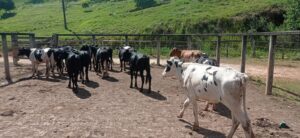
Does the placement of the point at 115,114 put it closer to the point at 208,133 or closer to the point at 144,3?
the point at 208,133

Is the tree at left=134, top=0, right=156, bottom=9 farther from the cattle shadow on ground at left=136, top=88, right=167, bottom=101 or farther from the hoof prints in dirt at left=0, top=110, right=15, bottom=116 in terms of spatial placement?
the hoof prints in dirt at left=0, top=110, right=15, bottom=116

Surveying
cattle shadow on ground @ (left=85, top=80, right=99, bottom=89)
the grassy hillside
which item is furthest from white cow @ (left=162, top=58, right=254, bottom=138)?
the grassy hillside

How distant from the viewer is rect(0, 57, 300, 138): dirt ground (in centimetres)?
692

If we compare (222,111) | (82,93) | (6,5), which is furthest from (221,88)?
(6,5)

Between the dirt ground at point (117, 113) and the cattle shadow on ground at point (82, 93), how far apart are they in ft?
0.10

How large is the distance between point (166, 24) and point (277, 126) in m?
28.2

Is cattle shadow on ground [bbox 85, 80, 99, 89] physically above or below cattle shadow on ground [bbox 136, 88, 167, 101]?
above

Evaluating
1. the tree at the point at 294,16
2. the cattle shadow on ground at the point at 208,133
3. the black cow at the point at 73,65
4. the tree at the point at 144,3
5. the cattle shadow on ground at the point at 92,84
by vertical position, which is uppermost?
the tree at the point at 144,3

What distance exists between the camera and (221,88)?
20.7ft

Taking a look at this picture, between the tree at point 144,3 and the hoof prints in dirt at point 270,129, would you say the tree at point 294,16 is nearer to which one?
the hoof prints in dirt at point 270,129

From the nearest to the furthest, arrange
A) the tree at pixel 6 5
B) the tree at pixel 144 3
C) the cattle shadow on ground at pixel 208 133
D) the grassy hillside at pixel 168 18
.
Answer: the cattle shadow on ground at pixel 208 133 → the grassy hillside at pixel 168 18 → the tree at pixel 144 3 → the tree at pixel 6 5

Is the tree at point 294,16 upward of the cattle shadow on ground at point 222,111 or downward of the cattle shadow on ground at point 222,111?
upward

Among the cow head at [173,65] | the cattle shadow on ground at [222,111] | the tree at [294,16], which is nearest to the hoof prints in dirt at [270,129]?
the cattle shadow on ground at [222,111]

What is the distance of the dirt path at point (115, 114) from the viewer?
22.7 feet
